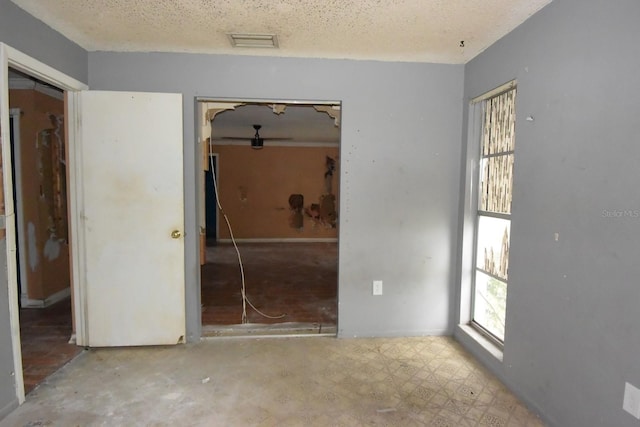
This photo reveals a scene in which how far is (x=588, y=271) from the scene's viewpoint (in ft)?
5.45

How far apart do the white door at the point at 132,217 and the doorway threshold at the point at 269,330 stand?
0.35 metres

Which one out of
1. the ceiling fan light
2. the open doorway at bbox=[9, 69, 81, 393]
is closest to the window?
the open doorway at bbox=[9, 69, 81, 393]

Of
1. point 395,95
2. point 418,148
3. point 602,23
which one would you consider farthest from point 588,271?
point 395,95

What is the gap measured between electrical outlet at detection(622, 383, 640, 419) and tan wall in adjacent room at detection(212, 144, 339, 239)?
6.85 meters

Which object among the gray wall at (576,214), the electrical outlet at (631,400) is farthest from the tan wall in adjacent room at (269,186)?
the electrical outlet at (631,400)

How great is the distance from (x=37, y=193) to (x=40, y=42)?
6.85 ft

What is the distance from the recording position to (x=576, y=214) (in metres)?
1.74

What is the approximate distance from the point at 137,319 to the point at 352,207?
6.19 ft

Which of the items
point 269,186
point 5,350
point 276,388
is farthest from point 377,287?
point 269,186

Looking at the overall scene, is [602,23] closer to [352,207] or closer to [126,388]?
[352,207]

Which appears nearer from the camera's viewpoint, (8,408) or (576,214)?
(576,214)

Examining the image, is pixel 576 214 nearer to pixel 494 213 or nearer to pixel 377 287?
pixel 494 213

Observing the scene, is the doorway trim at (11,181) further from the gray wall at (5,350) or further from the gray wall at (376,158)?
the gray wall at (376,158)

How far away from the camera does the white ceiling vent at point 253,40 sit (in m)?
2.41
